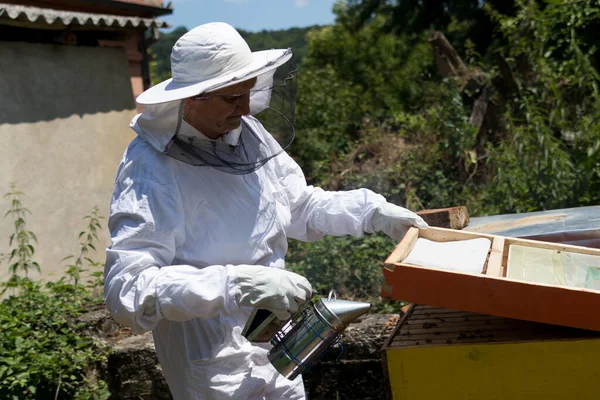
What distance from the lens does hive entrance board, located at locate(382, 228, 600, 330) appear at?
5.62 feet

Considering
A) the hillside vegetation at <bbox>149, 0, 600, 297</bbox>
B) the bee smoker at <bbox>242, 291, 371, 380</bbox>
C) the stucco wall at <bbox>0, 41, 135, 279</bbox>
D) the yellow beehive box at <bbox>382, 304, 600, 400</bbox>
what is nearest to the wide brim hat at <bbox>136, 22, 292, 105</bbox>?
the hillside vegetation at <bbox>149, 0, 600, 297</bbox>

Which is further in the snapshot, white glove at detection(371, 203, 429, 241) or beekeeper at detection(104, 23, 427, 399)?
white glove at detection(371, 203, 429, 241)

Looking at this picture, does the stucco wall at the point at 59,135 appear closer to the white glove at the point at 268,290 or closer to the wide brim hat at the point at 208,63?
the wide brim hat at the point at 208,63

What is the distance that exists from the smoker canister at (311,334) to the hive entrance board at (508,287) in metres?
0.23

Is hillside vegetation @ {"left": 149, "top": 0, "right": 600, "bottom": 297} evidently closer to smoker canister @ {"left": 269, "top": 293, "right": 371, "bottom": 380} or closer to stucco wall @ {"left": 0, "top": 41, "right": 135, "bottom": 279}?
smoker canister @ {"left": 269, "top": 293, "right": 371, "bottom": 380}

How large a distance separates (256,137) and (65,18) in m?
4.02

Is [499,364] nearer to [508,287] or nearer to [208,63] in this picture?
[508,287]

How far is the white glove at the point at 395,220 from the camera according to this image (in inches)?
94.3

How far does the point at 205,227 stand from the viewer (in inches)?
86.7

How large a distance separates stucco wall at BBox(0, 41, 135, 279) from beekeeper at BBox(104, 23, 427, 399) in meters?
3.51

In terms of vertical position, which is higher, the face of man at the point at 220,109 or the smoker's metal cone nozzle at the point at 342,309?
the face of man at the point at 220,109

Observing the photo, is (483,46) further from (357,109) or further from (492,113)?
(492,113)

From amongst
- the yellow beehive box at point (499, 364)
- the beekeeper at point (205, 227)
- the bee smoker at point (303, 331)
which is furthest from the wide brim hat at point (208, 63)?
the yellow beehive box at point (499, 364)

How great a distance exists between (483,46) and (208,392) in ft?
35.3
